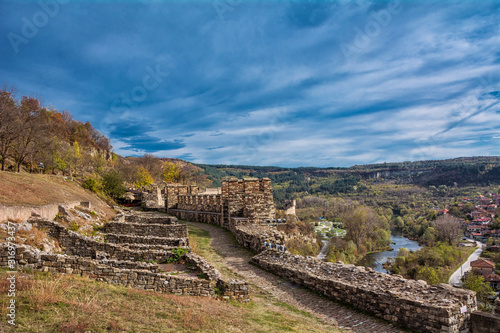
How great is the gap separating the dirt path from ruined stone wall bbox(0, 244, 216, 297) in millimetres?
2664

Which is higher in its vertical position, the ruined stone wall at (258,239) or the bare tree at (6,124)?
the bare tree at (6,124)

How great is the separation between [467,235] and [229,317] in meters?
66.3

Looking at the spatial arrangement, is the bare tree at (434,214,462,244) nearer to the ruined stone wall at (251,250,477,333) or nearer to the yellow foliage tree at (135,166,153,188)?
the ruined stone wall at (251,250,477,333)

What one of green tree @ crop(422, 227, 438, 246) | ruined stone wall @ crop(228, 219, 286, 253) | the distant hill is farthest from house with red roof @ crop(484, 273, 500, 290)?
the distant hill

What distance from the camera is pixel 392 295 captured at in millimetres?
6812

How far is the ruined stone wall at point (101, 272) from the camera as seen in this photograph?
6.78 meters

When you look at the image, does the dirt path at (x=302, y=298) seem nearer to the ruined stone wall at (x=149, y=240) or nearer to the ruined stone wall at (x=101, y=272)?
the ruined stone wall at (x=149, y=240)

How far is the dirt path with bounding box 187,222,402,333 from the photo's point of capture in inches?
267

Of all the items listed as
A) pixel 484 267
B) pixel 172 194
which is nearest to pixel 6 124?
pixel 172 194

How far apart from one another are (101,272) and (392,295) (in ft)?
23.9

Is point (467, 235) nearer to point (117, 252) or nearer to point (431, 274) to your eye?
point (431, 274)

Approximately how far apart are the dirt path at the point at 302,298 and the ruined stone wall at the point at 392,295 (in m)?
0.27

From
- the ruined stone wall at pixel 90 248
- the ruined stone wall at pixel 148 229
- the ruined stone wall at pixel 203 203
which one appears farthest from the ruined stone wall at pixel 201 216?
the ruined stone wall at pixel 90 248

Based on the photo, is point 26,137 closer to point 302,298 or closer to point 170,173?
point 302,298
